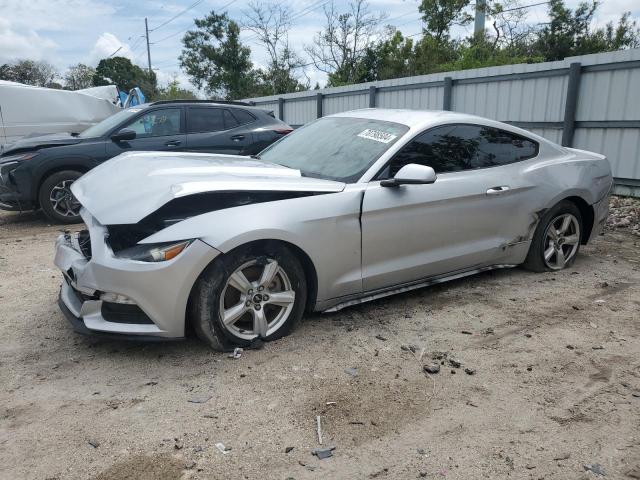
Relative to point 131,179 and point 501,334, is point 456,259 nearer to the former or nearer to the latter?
point 501,334

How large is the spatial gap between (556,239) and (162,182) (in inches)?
144

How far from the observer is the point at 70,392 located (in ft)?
9.68

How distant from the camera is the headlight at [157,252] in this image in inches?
119

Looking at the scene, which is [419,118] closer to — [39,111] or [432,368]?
[432,368]

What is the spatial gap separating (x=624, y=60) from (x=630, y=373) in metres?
6.48

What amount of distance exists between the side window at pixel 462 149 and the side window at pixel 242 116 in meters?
4.76

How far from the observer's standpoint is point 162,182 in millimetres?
3309

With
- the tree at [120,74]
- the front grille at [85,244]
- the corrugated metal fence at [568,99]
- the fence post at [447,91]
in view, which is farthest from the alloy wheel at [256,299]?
the tree at [120,74]

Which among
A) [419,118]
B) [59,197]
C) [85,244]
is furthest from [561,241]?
[59,197]

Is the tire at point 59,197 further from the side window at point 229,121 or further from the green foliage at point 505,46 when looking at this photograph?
the green foliage at point 505,46

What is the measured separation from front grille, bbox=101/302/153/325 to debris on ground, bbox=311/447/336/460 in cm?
127

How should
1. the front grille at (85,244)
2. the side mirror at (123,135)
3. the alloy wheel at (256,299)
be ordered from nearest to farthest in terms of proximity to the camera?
the alloy wheel at (256,299) < the front grille at (85,244) < the side mirror at (123,135)

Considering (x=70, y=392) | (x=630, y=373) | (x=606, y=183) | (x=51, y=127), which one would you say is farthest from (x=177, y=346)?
(x=51, y=127)

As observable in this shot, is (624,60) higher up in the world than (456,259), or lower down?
higher up
